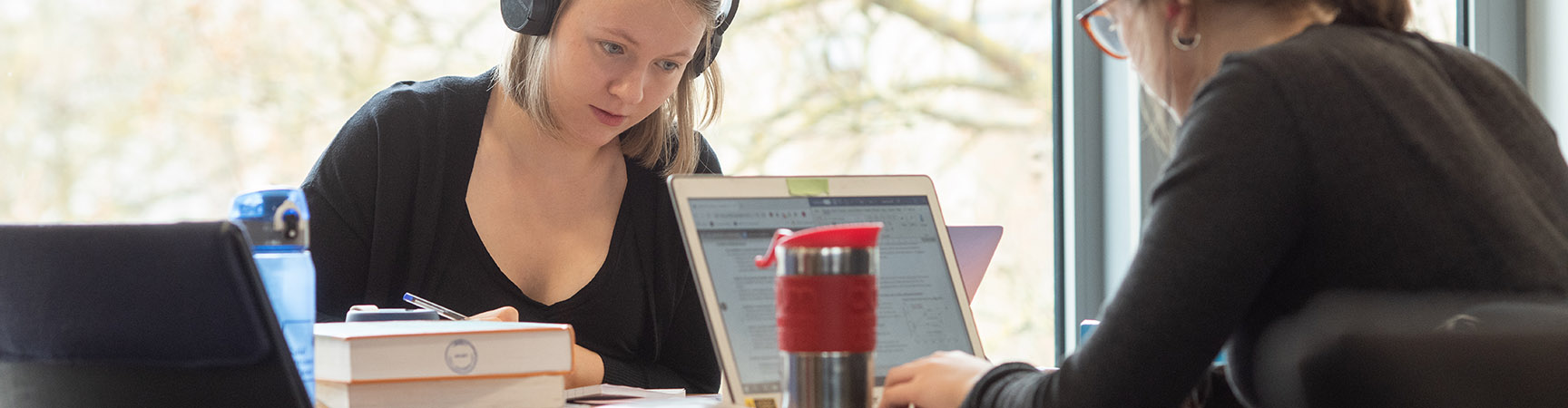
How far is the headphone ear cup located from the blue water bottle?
57cm

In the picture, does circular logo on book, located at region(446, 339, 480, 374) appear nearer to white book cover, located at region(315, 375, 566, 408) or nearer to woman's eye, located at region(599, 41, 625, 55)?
white book cover, located at region(315, 375, 566, 408)

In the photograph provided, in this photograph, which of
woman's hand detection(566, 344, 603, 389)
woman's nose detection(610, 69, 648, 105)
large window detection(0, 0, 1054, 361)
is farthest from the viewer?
large window detection(0, 0, 1054, 361)

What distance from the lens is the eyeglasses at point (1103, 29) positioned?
0.96 metres

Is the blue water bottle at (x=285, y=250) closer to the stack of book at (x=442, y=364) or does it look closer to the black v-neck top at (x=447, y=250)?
the stack of book at (x=442, y=364)

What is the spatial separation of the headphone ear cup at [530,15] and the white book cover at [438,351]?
593 millimetres

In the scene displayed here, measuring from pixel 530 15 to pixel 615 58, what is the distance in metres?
0.12

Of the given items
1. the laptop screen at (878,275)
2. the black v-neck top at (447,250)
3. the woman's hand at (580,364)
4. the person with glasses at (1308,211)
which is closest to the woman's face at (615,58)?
the black v-neck top at (447,250)

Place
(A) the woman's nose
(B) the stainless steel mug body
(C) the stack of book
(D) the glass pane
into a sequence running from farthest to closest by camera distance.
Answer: (D) the glass pane, (A) the woman's nose, (C) the stack of book, (B) the stainless steel mug body

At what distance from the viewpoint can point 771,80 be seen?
8.39 ft

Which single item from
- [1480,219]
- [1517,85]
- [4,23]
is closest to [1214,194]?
[1480,219]

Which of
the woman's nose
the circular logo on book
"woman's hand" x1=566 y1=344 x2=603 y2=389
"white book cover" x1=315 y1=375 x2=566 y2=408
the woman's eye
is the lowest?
"woman's hand" x1=566 y1=344 x2=603 y2=389

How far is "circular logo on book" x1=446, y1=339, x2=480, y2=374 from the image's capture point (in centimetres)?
92

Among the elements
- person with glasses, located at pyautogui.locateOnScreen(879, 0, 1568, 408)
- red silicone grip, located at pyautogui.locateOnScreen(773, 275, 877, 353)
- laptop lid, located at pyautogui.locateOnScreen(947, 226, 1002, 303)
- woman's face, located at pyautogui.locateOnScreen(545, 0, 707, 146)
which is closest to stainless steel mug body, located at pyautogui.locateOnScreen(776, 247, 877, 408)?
red silicone grip, located at pyautogui.locateOnScreen(773, 275, 877, 353)

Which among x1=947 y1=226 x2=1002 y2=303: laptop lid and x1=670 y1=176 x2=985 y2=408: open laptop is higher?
x1=670 y1=176 x2=985 y2=408: open laptop
